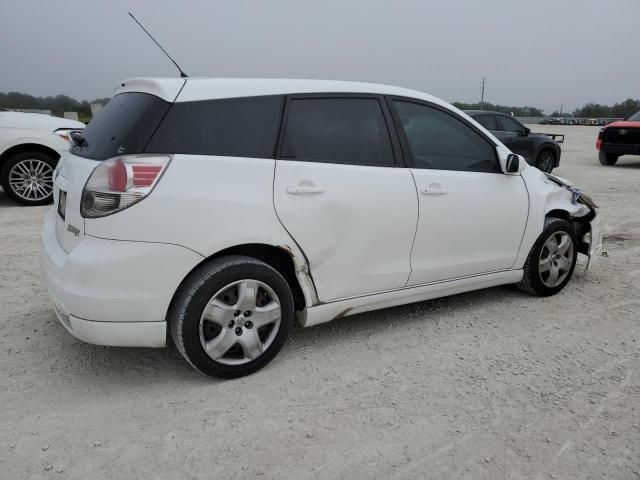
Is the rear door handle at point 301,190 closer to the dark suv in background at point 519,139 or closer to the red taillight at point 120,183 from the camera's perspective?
the red taillight at point 120,183

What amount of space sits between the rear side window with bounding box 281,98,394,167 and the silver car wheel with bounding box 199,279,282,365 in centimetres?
77

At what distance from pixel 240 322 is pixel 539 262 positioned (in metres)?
2.47

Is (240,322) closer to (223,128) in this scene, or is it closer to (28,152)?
(223,128)

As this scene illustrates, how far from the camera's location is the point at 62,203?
9.25 feet

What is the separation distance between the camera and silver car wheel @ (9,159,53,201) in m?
7.29

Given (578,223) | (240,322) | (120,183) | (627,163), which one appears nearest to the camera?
(120,183)

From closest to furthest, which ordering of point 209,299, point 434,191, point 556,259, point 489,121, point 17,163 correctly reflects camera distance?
point 209,299 → point 434,191 → point 556,259 → point 17,163 → point 489,121

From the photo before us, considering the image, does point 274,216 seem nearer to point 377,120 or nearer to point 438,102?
point 377,120

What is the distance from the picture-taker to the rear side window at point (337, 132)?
2.89 meters

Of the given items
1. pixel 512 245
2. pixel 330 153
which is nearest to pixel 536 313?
pixel 512 245

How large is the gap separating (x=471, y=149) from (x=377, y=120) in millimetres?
820

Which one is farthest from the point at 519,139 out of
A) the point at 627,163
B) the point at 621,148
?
the point at 627,163

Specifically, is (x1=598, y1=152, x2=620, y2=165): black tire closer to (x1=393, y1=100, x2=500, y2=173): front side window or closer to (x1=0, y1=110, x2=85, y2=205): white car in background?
(x1=393, y1=100, x2=500, y2=173): front side window

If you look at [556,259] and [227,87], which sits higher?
[227,87]
